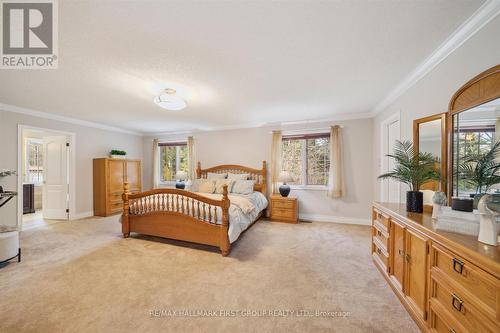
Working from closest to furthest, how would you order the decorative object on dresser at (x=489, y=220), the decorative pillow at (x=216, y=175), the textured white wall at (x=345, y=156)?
1. the decorative object on dresser at (x=489, y=220)
2. the textured white wall at (x=345, y=156)
3. the decorative pillow at (x=216, y=175)

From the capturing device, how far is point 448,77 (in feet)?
6.16

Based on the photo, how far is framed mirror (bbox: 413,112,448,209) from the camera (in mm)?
1862

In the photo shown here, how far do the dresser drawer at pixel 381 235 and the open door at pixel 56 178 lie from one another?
6381 mm

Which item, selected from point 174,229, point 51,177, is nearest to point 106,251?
point 174,229

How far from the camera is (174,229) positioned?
3.03 metres

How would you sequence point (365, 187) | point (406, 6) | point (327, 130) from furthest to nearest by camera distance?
1. point (327, 130)
2. point (365, 187)
3. point (406, 6)

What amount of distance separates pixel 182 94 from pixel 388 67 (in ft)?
9.47

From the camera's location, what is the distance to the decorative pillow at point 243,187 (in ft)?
14.0

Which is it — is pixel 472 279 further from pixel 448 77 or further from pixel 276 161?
pixel 276 161

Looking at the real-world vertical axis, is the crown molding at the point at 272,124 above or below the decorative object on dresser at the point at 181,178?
above

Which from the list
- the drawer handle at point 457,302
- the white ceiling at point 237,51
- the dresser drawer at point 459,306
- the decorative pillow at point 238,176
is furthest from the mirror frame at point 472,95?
the decorative pillow at point 238,176

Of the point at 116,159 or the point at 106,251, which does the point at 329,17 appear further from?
the point at 116,159

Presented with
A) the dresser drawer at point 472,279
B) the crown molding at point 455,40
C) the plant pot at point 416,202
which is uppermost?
the crown molding at point 455,40

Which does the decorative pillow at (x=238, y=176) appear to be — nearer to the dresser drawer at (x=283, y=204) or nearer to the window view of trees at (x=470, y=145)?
the dresser drawer at (x=283, y=204)
